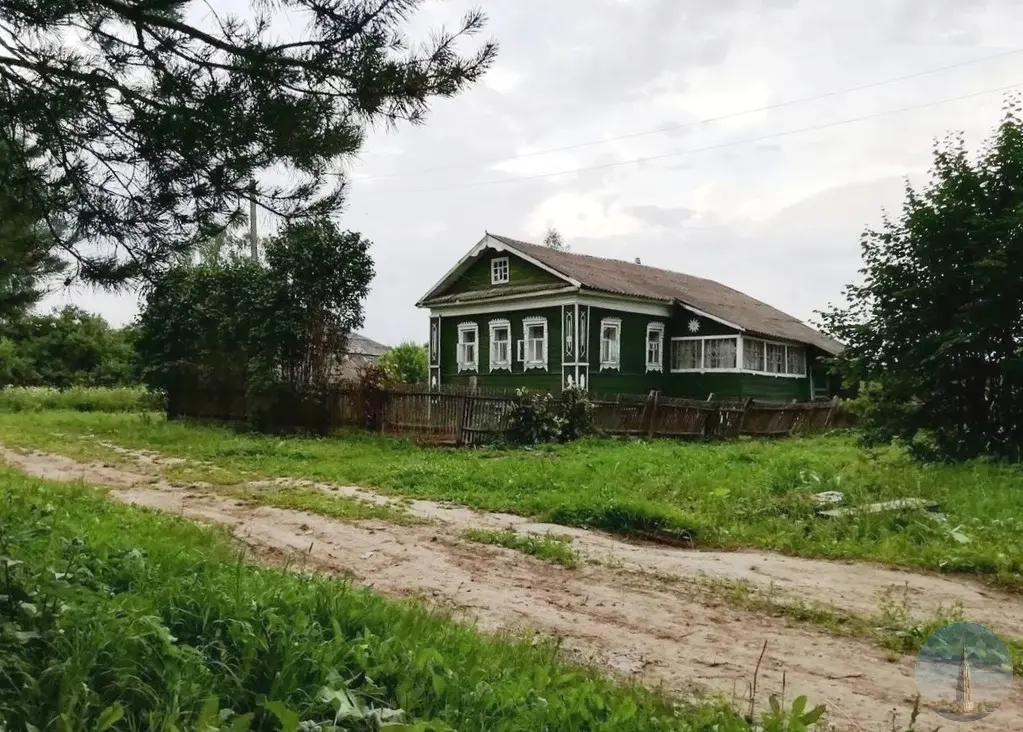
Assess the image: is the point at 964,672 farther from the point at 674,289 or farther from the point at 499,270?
the point at 674,289

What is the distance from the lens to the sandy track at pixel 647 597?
13.5 ft

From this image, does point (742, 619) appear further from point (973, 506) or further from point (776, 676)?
point (973, 506)

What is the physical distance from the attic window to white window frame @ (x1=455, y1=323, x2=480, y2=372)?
5.58ft

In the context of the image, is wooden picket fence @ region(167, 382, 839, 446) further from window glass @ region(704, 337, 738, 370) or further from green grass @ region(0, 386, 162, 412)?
green grass @ region(0, 386, 162, 412)

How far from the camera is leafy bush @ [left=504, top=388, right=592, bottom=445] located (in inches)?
672

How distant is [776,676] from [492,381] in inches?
866

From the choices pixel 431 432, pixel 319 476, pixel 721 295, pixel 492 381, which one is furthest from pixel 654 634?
pixel 721 295

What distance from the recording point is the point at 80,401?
99.0 ft

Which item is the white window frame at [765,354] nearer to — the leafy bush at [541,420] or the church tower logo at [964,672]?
the leafy bush at [541,420]

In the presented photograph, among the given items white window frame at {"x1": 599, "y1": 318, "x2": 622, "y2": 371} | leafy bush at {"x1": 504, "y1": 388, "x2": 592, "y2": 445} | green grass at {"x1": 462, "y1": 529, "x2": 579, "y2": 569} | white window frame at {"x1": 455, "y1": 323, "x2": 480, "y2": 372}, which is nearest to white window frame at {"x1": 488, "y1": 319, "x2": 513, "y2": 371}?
white window frame at {"x1": 455, "y1": 323, "x2": 480, "y2": 372}

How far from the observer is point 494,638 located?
13.8 feet

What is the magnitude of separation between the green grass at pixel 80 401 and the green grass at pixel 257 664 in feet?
86.6

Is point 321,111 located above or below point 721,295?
below

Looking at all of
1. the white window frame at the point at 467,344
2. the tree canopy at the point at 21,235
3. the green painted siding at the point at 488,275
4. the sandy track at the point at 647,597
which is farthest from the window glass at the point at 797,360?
the tree canopy at the point at 21,235
